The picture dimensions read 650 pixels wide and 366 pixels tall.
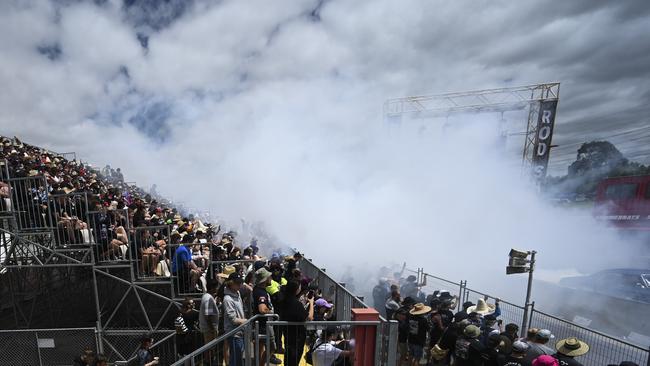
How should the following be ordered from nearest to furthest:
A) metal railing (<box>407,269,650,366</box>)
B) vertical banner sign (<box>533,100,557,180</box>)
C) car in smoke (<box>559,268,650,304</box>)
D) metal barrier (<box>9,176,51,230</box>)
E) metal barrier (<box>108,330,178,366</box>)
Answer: metal railing (<box>407,269,650,366</box>) → metal barrier (<box>108,330,178,366</box>) → metal barrier (<box>9,176,51,230</box>) → car in smoke (<box>559,268,650,304</box>) → vertical banner sign (<box>533,100,557,180</box>)

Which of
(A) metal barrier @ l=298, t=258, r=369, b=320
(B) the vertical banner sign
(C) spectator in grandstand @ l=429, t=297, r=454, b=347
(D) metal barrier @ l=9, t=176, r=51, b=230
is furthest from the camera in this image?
(B) the vertical banner sign

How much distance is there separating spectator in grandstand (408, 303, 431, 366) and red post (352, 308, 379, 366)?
182 cm

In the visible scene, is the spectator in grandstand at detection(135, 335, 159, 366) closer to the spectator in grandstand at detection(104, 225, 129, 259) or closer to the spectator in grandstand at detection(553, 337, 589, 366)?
the spectator in grandstand at detection(104, 225, 129, 259)

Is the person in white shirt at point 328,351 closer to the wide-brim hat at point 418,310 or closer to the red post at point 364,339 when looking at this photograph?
the red post at point 364,339

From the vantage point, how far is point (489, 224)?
18.4m

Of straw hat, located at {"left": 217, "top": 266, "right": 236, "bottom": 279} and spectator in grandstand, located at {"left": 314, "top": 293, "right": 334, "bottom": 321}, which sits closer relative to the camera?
spectator in grandstand, located at {"left": 314, "top": 293, "right": 334, "bottom": 321}

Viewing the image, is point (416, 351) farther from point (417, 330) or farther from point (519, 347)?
point (519, 347)

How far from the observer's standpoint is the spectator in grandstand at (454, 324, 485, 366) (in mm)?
3896

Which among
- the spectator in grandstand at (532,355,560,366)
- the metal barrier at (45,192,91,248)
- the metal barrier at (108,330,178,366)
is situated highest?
the metal barrier at (45,192,91,248)

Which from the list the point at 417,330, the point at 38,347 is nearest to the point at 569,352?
the point at 417,330

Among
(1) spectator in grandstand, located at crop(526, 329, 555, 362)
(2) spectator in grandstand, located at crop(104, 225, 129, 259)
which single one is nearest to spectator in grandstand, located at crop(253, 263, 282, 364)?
(1) spectator in grandstand, located at crop(526, 329, 555, 362)

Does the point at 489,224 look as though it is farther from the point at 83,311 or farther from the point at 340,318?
the point at 83,311

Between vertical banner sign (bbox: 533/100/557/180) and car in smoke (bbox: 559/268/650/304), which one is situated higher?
vertical banner sign (bbox: 533/100/557/180)

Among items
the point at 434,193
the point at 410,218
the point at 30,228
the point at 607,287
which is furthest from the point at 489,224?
the point at 30,228
